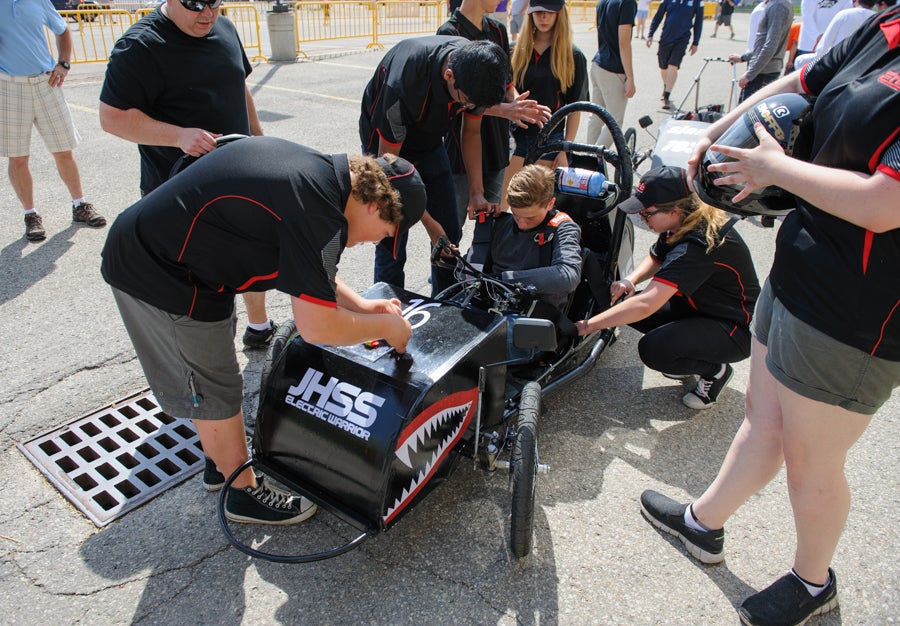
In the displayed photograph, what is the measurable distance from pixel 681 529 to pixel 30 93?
16.2 ft

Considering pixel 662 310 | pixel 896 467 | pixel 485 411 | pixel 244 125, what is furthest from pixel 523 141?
pixel 896 467

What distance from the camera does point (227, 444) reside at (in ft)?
8.03

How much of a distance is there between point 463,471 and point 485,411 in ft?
1.14

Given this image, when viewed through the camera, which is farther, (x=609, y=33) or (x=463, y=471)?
(x=609, y=33)

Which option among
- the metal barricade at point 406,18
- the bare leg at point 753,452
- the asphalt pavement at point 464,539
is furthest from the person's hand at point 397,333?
the metal barricade at point 406,18

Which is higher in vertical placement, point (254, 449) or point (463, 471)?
point (254, 449)

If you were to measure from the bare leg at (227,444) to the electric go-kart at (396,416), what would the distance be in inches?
5.3

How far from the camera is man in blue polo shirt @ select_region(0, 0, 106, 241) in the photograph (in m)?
4.28

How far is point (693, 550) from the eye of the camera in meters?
2.36

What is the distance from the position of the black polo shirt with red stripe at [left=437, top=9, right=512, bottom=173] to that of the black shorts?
5824 millimetres

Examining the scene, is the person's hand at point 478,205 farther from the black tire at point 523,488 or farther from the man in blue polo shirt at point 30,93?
the man in blue polo shirt at point 30,93

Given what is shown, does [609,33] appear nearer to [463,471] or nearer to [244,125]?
[244,125]

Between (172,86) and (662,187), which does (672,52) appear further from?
(172,86)

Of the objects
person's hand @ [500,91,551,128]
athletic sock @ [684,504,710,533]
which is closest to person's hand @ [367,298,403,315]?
athletic sock @ [684,504,710,533]
